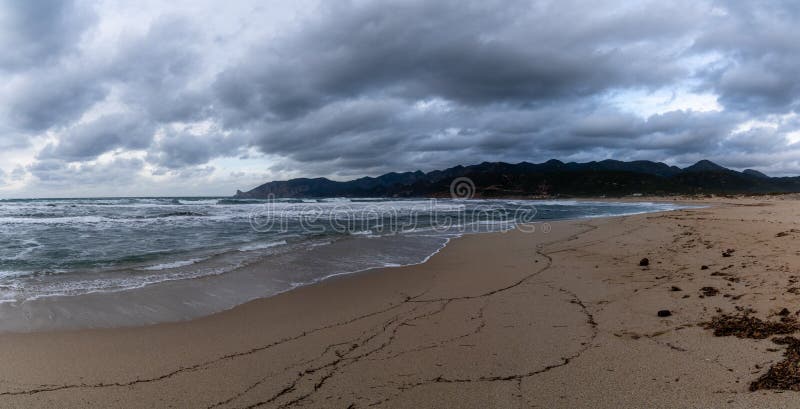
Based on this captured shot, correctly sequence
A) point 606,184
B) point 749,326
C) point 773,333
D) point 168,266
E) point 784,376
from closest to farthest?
point 784,376
point 773,333
point 749,326
point 168,266
point 606,184

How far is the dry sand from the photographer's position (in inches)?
118

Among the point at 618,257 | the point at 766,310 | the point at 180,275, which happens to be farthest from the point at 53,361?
the point at 618,257

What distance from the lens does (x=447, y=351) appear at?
3879 millimetres

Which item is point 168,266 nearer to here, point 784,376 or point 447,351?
point 447,351

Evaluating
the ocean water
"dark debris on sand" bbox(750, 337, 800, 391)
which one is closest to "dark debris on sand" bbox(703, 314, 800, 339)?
"dark debris on sand" bbox(750, 337, 800, 391)

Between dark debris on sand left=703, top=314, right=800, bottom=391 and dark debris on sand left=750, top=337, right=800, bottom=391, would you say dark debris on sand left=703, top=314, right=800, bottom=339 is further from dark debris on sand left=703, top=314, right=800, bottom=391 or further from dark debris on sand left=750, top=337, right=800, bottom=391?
dark debris on sand left=750, top=337, right=800, bottom=391

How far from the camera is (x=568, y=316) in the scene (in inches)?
189

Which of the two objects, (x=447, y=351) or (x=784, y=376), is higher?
(x=784, y=376)

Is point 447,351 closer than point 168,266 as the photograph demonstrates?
Yes

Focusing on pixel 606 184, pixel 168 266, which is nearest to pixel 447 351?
pixel 168 266

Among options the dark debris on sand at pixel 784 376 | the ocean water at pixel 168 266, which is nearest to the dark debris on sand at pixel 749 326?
the dark debris on sand at pixel 784 376

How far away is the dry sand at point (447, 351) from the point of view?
9.87ft

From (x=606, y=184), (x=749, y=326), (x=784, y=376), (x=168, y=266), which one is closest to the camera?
(x=784, y=376)

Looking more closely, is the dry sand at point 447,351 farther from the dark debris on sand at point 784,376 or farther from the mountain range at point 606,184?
the mountain range at point 606,184
